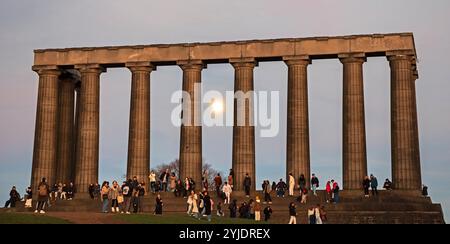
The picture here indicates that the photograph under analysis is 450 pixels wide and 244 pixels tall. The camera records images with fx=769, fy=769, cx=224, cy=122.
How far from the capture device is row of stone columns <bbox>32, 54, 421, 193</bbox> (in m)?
63.9

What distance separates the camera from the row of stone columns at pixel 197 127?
6388 centimetres

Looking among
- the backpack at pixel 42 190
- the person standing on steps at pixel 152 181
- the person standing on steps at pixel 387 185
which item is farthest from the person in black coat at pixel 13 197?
the person standing on steps at pixel 387 185

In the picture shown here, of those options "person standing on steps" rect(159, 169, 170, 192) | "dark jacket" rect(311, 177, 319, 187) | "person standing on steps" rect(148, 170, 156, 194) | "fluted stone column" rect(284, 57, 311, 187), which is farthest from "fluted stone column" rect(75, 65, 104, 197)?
"dark jacket" rect(311, 177, 319, 187)

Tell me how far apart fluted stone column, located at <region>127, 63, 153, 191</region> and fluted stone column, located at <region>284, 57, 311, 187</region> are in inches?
502

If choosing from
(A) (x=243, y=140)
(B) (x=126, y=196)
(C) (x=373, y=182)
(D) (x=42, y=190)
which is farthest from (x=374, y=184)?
(D) (x=42, y=190)

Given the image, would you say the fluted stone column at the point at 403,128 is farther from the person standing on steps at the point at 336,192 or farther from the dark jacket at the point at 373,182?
the person standing on steps at the point at 336,192

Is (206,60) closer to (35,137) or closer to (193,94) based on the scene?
(193,94)

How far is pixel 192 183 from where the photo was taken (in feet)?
201

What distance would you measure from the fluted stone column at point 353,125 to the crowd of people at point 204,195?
2566mm

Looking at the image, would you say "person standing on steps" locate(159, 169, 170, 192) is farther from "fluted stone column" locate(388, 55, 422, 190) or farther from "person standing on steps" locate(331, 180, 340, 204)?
"fluted stone column" locate(388, 55, 422, 190)

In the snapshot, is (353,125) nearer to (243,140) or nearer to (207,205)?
(243,140)

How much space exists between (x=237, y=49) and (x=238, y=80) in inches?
111
